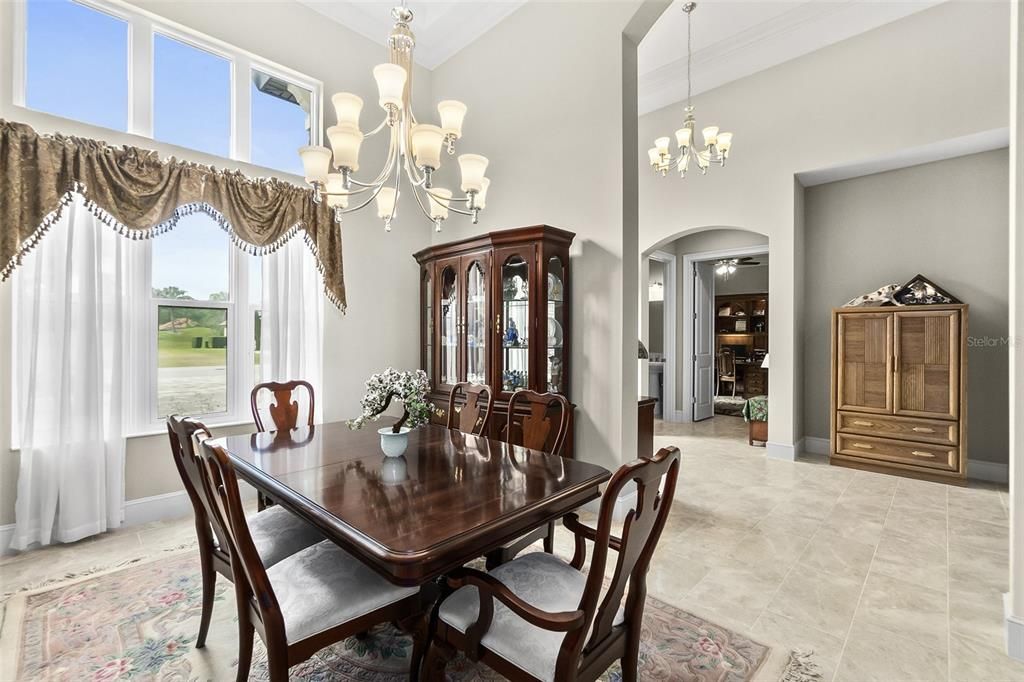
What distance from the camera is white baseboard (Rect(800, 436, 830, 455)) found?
16.4 ft

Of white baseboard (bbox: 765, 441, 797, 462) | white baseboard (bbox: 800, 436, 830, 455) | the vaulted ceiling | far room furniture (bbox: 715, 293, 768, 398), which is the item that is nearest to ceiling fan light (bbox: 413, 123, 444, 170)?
the vaulted ceiling

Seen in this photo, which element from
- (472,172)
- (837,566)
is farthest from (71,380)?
(837,566)

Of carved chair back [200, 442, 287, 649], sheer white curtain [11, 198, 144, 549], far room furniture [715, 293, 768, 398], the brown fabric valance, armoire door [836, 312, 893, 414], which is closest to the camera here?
carved chair back [200, 442, 287, 649]

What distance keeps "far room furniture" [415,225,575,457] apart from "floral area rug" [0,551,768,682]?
1544 mm

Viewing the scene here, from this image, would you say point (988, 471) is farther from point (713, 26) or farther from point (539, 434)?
point (713, 26)

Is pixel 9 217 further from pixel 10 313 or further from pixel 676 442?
pixel 676 442

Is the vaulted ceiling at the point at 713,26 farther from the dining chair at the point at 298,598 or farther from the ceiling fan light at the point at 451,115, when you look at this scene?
the dining chair at the point at 298,598

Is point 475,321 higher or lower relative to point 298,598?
higher

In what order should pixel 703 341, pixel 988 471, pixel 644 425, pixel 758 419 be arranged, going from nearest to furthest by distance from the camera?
pixel 644 425, pixel 988 471, pixel 758 419, pixel 703 341

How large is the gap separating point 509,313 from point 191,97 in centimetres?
283

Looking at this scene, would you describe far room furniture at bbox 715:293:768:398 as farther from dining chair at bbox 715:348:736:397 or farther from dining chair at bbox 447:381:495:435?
dining chair at bbox 447:381:495:435

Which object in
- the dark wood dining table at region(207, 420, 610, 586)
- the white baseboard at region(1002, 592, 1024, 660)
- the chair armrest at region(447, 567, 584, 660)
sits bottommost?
the white baseboard at region(1002, 592, 1024, 660)

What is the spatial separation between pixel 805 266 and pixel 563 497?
491 centimetres

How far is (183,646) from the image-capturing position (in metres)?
1.91
